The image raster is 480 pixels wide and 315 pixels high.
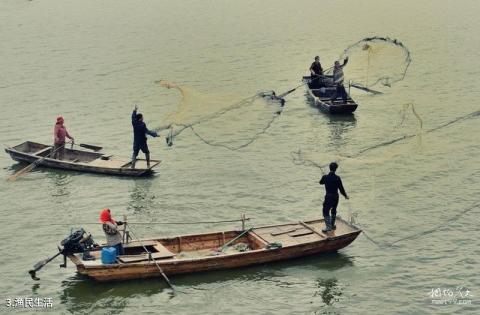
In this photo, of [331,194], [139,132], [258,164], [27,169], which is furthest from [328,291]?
[27,169]

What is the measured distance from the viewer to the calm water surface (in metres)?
17.2

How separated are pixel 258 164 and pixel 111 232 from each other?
8813 millimetres

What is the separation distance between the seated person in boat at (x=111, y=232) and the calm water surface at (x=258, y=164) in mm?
942

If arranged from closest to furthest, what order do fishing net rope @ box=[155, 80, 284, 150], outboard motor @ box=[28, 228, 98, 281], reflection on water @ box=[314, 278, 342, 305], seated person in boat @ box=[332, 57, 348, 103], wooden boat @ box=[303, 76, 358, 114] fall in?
reflection on water @ box=[314, 278, 342, 305] < outboard motor @ box=[28, 228, 98, 281] < fishing net rope @ box=[155, 80, 284, 150] < wooden boat @ box=[303, 76, 358, 114] < seated person in boat @ box=[332, 57, 348, 103]

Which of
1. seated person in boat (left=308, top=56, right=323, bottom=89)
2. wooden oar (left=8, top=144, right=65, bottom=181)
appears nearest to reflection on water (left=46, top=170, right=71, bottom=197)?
wooden oar (left=8, top=144, right=65, bottom=181)

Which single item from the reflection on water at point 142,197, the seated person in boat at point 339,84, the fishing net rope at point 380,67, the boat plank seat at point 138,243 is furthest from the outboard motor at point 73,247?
the fishing net rope at point 380,67

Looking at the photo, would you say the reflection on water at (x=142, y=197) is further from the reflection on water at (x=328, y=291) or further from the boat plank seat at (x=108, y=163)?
the reflection on water at (x=328, y=291)

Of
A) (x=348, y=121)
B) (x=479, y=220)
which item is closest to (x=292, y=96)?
(x=348, y=121)

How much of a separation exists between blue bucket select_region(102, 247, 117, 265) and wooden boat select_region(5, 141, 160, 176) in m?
7.07

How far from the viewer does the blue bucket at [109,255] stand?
16859 millimetres

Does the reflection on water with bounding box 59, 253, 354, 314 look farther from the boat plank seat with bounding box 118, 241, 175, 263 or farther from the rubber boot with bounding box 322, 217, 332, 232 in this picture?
the rubber boot with bounding box 322, 217, 332, 232

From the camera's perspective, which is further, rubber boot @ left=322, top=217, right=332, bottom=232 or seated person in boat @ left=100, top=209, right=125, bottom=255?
rubber boot @ left=322, top=217, right=332, bottom=232

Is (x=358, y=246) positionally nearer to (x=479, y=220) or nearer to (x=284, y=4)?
(x=479, y=220)

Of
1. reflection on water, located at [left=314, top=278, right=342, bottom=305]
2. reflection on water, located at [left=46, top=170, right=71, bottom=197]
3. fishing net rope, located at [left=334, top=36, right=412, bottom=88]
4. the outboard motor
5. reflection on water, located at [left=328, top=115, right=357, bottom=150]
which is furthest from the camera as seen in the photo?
fishing net rope, located at [left=334, top=36, right=412, bottom=88]
